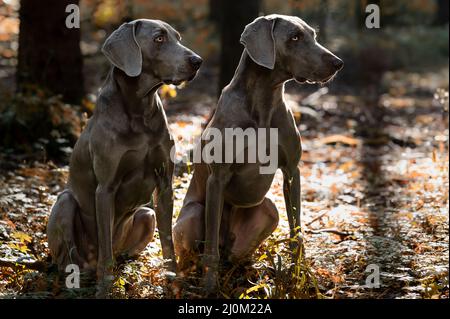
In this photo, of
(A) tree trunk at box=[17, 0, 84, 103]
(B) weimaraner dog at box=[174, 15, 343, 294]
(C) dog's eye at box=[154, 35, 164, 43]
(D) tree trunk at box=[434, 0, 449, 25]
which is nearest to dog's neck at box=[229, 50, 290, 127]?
(B) weimaraner dog at box=[174, 15, 343, 294]

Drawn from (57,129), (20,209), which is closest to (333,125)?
(57,129)

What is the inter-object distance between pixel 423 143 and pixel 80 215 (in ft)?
22.3

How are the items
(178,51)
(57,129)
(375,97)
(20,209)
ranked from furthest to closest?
(375,97) < (57,129) < (20,209) < (178,51)

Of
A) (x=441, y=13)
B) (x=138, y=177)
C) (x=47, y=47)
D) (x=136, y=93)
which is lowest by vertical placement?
(x=138, y=177)

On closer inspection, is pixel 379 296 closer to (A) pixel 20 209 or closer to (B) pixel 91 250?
(B) pixel 91 250

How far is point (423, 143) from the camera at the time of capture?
10781mm

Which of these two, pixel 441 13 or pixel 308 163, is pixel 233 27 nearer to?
pixel 308 163

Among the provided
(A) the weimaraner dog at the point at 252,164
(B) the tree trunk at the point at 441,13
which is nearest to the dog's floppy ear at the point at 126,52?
(A) the weimaraner dog at the point at 252,164

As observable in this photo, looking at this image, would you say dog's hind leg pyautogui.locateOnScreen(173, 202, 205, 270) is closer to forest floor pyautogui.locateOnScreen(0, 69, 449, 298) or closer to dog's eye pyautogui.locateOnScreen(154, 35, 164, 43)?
forest floor pyautogui.locateOnScreen(0, 69, 449, 298)

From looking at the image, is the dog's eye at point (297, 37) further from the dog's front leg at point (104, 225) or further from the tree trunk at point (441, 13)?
the tree trunk at point (441, 13)

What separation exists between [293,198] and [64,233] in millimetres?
1554

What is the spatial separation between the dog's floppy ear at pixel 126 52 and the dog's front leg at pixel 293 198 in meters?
1.27

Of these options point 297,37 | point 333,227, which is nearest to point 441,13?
point 333,227

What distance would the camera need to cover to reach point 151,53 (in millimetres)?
4723
